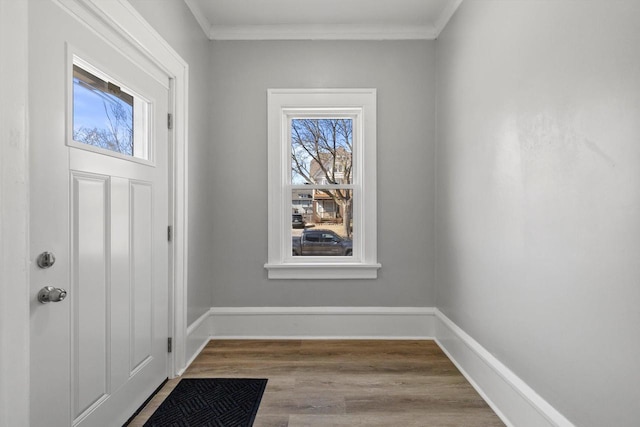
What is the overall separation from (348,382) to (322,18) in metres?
2.76

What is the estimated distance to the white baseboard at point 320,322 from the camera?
3158mm

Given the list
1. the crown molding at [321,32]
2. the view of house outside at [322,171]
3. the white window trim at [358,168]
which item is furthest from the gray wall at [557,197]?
the view of house outside at [322,171]

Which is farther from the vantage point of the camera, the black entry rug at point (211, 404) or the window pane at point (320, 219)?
the window pane at point (320, 219)

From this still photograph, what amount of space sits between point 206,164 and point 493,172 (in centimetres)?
217

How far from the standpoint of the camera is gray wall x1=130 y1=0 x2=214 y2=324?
2488 millimetres

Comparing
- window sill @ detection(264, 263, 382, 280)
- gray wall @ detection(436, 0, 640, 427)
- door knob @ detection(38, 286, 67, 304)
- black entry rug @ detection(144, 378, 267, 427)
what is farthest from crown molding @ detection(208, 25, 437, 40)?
black entry rug @ detection(144, 378, 267, 427)

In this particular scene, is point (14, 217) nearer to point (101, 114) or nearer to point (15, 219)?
point (15, 219)

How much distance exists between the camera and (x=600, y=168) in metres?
1.33

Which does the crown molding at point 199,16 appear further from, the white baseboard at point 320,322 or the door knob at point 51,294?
the white baseboard at point 320,322

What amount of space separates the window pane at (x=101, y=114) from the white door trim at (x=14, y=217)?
34 centimetres

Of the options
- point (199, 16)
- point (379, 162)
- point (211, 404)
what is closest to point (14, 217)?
point (211, 404)

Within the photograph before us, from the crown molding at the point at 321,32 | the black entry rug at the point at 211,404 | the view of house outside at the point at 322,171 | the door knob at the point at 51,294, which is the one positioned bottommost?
the black entry rug at the point at 211,404

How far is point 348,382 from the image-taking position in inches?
93.3

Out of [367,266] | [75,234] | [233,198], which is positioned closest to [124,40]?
[75,234]
